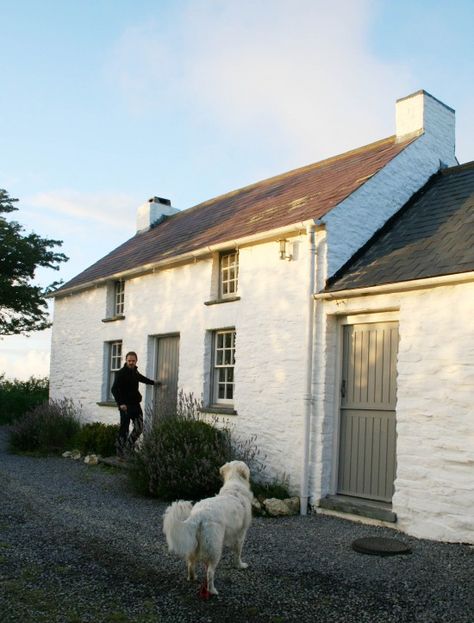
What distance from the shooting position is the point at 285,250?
10.2 m

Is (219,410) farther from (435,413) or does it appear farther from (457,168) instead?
(457,168)


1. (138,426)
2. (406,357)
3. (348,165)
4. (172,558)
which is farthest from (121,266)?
(172,558)

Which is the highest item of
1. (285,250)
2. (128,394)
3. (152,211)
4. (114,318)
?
(152,211)

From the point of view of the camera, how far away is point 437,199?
10602 mm

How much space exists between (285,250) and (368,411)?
9.24 feet

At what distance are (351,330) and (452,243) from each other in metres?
1.87

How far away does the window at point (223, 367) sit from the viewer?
1168 centimetres

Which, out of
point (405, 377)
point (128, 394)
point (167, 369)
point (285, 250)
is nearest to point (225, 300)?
point (285, 250)

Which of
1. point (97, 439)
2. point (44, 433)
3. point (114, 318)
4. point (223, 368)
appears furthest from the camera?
point (114, 318)

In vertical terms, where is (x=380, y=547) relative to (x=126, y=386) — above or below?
below

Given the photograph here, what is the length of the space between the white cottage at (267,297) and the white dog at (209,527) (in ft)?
9.42

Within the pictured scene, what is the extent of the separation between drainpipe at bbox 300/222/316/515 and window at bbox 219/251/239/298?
2384 mm

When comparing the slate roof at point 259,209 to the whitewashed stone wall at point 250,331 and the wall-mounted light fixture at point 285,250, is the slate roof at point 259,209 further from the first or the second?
the whitewashed stone wall at point 250,331

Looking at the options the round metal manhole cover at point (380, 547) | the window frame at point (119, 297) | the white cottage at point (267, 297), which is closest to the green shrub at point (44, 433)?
the white cottage at point (267, 297)
